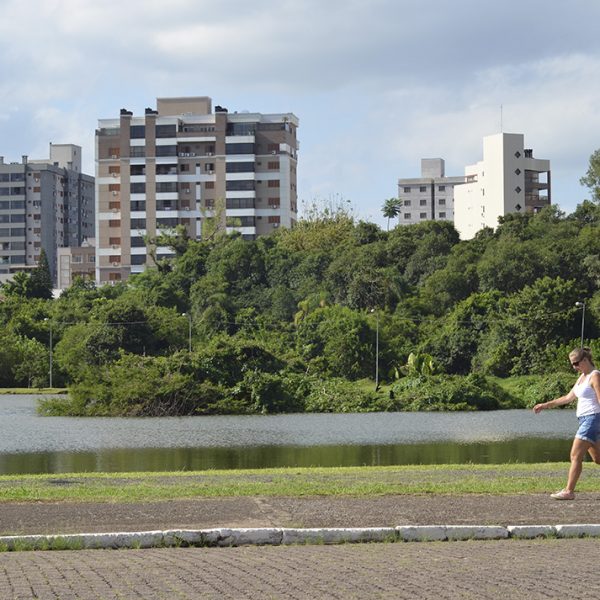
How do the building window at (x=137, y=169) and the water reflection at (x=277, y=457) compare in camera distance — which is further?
the building window at (x=137, y=169)

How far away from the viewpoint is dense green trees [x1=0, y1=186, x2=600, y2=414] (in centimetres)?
5997

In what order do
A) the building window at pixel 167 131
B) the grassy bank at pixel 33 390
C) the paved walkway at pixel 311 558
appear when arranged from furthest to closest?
the building window at pixel 167 131 < the grassy bank at pixel 33 390 < the paved walkway at pixel 311 558

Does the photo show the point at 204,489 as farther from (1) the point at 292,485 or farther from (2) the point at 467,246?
(2) the point at 467,246

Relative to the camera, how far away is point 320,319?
86.8m

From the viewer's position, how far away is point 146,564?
11.4m

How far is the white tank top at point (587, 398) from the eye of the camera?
15828 millimetres

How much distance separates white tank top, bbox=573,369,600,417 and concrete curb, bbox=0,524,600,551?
2548mm

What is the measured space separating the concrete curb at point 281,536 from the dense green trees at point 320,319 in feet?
143

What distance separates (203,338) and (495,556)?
272ft

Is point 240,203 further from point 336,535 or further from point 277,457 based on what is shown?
point 336,535

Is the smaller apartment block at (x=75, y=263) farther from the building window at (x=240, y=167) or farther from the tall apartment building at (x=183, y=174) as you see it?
the building window at (x=240, y=167)

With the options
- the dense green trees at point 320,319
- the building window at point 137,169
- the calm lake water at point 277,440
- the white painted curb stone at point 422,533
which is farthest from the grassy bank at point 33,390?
the white painted curb stone at point 422,533

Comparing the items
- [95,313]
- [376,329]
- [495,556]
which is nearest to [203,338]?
[95,313]

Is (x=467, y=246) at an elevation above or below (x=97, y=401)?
above
